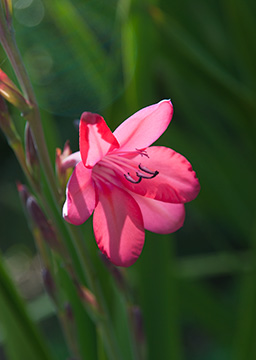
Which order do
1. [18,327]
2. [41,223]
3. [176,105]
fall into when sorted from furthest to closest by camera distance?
[176,105], [18,327], [41,223]

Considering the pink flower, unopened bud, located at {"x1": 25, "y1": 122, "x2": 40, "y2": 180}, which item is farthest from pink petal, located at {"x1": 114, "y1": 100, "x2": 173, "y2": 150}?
unopened bud, located at {"x1": 25, "y1": 122, "x2": 40, "y2": 180}

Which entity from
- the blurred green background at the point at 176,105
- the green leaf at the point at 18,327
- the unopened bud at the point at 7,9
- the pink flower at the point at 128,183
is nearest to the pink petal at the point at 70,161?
the pink flower at the point at 128,183

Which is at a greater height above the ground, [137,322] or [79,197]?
[79,197]

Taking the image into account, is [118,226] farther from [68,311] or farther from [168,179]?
[68,311]

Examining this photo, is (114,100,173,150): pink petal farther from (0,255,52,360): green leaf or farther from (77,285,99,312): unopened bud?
(0,255,52,360): green leaf

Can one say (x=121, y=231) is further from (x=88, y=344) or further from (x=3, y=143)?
(x=3, y=143)

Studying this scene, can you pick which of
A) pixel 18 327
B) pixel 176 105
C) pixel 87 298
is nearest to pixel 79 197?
pixel 87 298

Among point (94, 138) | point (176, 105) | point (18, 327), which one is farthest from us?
point (176, 105)
